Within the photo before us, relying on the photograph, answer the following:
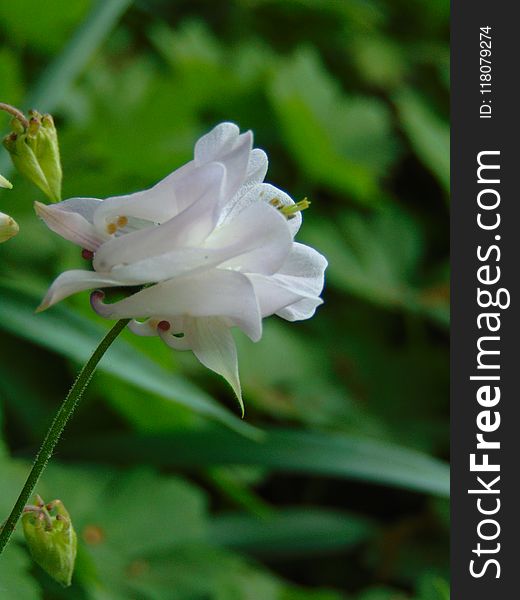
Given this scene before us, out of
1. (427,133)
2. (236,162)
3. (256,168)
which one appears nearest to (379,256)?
(427,133)

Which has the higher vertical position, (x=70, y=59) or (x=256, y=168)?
(x=70, y=59)

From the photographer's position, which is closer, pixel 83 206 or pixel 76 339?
pixel 83 206

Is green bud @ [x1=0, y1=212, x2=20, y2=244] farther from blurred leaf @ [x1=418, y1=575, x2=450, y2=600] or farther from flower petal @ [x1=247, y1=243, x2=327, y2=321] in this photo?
blurred leaf @ [x1=418, y1=575, x2=450, y2=600]

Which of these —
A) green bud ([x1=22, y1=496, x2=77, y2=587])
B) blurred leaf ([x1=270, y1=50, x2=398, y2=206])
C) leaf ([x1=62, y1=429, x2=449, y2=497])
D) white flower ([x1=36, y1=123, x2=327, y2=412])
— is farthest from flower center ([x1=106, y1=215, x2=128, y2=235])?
blurred leaf ([x1=270, y1=50, x2=398, y2=206])

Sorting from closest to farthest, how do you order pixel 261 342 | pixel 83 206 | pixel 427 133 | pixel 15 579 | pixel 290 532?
pixel 83 206 < pixel 15 579 < pixel 290 532 < pixel 261 342 < pixel 427 133

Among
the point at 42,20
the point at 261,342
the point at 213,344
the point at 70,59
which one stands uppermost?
the point at 42,20

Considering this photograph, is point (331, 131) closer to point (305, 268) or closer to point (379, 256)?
point (379, 256)

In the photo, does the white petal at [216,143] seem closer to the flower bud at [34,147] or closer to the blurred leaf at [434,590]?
the flower bud at [34,147]

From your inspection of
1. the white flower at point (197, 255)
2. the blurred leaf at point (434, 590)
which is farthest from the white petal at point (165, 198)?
the blurred leaf at point (434, 590)
